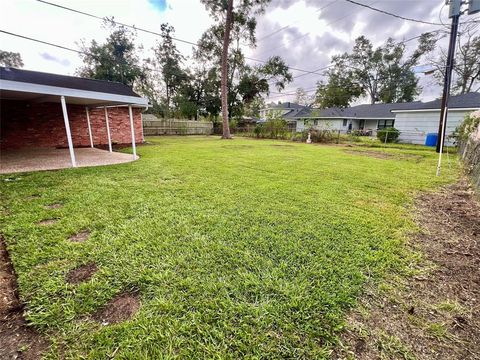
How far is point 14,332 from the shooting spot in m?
1.33

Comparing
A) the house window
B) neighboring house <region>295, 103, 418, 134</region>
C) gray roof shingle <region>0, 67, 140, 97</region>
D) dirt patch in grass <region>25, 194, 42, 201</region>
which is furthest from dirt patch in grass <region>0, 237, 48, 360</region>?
the house window

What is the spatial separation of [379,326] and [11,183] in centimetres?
632

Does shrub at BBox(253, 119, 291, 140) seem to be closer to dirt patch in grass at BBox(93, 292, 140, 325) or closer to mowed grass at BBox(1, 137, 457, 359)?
mowed grass at BBox(1, 137, 457, 359)

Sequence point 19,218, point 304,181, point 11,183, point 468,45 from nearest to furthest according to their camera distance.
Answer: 1. point 19,218
2. point 11,183
3. point 304,181
4. point 468,45

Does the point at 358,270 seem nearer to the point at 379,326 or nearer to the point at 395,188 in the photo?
the point at 379,326

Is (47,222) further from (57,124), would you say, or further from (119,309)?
(57,124)

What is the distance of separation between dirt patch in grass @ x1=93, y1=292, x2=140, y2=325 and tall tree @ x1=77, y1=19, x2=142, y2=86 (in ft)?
82.3

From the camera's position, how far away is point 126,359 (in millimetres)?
1155

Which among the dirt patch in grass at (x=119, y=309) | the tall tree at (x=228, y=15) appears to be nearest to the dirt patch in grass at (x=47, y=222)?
the dirt patch in grass at (x=119, y=309)

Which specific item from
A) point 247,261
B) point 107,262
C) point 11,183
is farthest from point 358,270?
point 11,183

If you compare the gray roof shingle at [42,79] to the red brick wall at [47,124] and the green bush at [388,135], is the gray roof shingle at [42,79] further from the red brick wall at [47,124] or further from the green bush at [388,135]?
the green bush at [388,135]

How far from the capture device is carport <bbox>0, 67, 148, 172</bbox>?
6.62m

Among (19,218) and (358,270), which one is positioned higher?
(19,218)

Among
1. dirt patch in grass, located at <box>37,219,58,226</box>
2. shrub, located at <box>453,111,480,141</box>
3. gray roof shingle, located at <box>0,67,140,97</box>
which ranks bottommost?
dirt patch in grass, located at <box>37,219,58,226</box>
